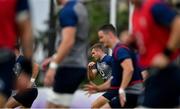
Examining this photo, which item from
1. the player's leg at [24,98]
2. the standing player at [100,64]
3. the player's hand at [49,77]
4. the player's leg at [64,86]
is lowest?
the player's leg at [24,98]

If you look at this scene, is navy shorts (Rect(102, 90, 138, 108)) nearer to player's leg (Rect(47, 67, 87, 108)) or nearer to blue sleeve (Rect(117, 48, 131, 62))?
blue sleeve (Rect(117, 48, 131, 62))

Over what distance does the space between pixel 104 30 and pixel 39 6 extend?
37666 mm

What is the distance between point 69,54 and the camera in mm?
10734

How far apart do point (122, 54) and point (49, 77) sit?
2.70 meters

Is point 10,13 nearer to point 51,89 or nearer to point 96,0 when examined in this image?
point 51,89

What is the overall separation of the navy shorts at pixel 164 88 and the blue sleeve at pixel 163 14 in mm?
439

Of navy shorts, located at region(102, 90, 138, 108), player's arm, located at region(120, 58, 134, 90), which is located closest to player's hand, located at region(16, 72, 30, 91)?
player's arm, located at region(120, 58, 134, 90)

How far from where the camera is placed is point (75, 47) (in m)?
10.8

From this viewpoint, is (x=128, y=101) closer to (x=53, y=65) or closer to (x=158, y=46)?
(x=53, y=65)

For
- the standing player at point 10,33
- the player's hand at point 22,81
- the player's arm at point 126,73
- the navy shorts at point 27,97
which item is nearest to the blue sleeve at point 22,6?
the standing player at point 10,33

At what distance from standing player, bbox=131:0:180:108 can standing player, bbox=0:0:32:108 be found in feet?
3.38

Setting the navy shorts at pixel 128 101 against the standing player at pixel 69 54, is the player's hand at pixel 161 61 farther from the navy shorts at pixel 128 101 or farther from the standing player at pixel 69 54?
the navy shorts at pixel 128 101

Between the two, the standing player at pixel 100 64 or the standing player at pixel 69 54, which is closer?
the standing player at pixel 69 54

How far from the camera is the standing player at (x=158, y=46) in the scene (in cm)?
886
